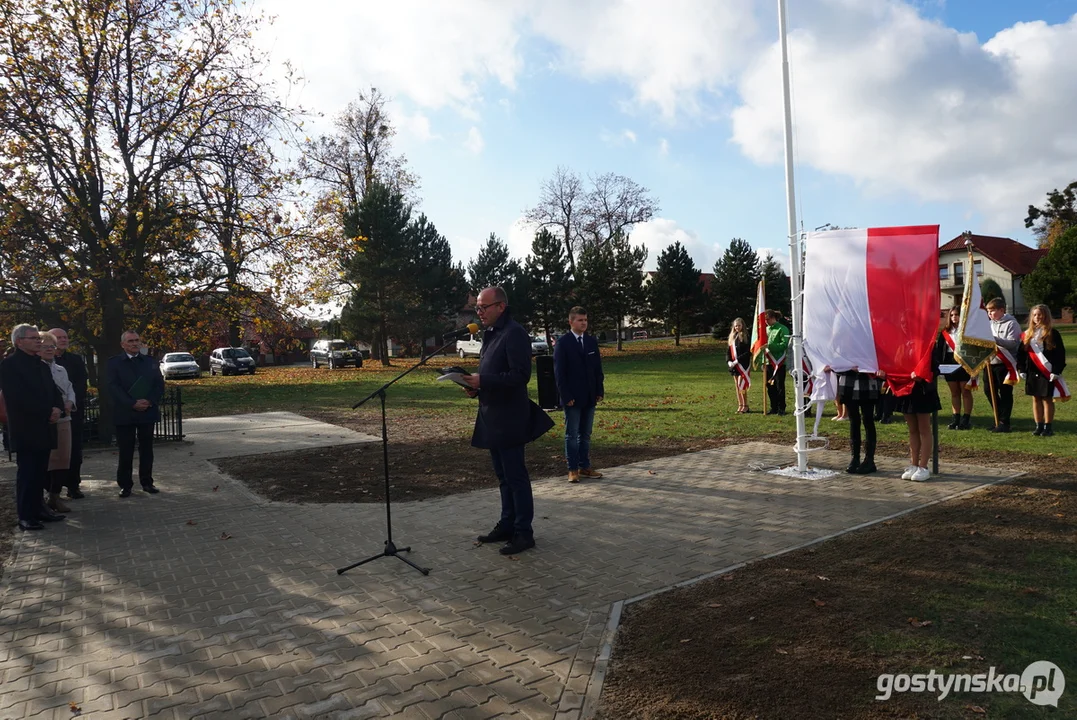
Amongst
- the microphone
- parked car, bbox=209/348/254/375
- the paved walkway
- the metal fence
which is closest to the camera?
the paved walkway

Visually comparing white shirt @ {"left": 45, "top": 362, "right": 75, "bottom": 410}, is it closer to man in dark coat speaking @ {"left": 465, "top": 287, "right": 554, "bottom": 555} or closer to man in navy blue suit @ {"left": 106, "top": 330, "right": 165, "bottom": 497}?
man in navy blue suit @ {"left": 106, "top": 330, "right": 165, "bottom": 497}

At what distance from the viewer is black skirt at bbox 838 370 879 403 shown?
7594 millimetres

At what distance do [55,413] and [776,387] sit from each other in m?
11.8

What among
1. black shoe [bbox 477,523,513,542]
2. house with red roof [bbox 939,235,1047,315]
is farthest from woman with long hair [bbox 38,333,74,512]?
house with red roof [bbox 939,235,1047,315]

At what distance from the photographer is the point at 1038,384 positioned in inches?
398

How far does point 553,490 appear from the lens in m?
7.98

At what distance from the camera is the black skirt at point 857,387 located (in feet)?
24.9

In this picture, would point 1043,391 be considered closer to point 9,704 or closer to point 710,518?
point 710,518

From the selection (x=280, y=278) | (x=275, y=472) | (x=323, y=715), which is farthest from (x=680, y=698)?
(x=280, y=278)

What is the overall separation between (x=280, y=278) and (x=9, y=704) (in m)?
11.9

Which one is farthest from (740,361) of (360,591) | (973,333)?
(360,591)

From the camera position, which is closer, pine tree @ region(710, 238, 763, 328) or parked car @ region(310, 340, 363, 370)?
parked car @ region(310, 340, 363, 370)

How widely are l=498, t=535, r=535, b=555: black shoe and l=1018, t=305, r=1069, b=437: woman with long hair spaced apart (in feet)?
27.3

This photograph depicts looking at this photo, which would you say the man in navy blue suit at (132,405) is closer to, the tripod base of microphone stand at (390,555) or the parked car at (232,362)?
the tripod base of microphone stand at (390,555)
